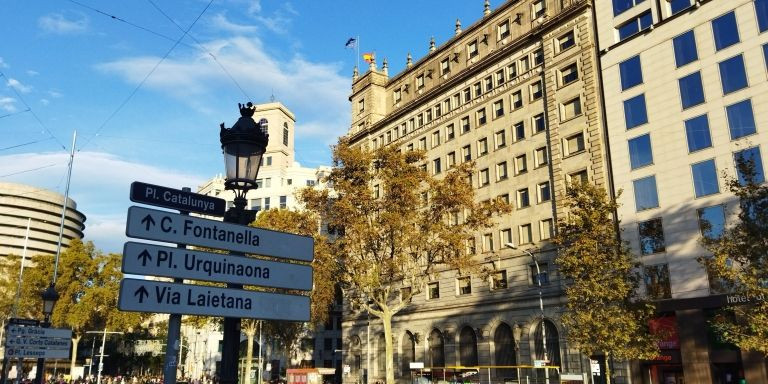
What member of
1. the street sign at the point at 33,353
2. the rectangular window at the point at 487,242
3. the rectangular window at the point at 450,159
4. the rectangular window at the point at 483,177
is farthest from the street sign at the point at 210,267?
the rectangular window at the point at 450,159

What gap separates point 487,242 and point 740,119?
20531 mm

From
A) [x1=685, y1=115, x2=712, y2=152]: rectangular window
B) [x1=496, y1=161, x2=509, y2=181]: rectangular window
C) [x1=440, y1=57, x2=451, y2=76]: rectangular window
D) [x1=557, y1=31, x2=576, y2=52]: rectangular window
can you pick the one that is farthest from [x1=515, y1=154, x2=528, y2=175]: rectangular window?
[x1=440, y1=57, x2=451, y2=76]: rectangular window

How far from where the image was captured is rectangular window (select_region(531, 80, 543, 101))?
4712cm

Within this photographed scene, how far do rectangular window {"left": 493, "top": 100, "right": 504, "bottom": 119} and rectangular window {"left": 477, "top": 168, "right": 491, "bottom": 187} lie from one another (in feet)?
14.9

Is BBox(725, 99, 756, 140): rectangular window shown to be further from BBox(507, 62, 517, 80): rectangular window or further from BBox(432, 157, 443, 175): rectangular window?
BBox(432, 157, 443, 175): rectangular window

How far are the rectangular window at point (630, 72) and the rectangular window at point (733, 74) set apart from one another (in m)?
5.22

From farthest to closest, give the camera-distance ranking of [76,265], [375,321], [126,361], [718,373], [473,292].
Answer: [126,361], [76,265], [375,321], [473,292], [718,373]

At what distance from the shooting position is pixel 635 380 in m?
36.3

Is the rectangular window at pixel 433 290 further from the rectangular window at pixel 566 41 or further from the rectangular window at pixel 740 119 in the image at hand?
the rectangular window at pixel 740 119

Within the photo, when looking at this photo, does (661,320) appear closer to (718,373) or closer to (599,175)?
(718,373)

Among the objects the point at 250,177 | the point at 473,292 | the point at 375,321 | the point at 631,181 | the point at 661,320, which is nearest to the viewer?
the point at 250,177

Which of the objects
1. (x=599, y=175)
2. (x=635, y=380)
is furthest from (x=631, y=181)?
(x=635, y=380)

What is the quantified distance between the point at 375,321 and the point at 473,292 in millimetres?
13724

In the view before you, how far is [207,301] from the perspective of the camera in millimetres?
7516
